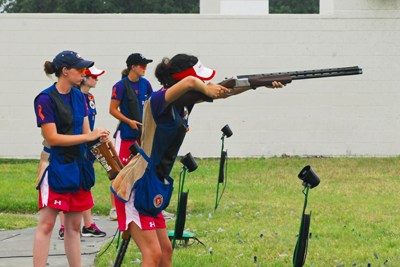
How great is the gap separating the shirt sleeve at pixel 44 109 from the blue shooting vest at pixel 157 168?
0.88 m

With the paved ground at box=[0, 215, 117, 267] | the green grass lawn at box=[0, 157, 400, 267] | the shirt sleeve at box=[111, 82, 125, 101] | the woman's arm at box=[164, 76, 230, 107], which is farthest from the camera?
the shirt sleeve at box=[111, 82, 125, 101]

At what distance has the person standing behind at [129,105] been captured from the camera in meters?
6.48

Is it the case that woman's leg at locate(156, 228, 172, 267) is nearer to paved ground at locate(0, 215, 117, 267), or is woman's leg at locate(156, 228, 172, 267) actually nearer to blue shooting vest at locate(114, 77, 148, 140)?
paved ground at locate(0, 215, 117, 267)

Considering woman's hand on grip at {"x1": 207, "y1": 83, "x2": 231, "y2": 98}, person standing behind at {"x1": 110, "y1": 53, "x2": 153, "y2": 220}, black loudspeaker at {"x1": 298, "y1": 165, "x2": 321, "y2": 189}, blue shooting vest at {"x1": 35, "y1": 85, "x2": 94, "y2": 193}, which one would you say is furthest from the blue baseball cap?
person standing behind at {"x1": 110, "y1": 53, "x2": 153, "y2": 220}

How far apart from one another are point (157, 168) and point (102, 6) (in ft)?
102

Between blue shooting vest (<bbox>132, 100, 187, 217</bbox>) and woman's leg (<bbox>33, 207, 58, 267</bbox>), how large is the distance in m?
0.91

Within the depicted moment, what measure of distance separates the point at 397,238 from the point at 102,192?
4817 millimetres

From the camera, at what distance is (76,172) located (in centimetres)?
393

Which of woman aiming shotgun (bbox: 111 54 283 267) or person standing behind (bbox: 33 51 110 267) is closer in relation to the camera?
woman aiming shotgun (bbox: 111 54 283 267)

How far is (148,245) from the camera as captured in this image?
3.36 metres

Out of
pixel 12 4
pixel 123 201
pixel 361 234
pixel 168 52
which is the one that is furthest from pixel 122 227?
pixel 12 4

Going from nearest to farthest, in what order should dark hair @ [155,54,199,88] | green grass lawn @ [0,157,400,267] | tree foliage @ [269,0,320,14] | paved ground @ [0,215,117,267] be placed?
dark hair @ [155,54,199,88]
paved ground @ [0,215,117,267]
green grass lawn @ [0,157,400,267]
tree foliage @ [269,0,320,14]

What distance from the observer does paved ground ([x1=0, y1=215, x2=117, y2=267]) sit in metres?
4.86

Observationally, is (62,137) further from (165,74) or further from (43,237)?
(165,74)
